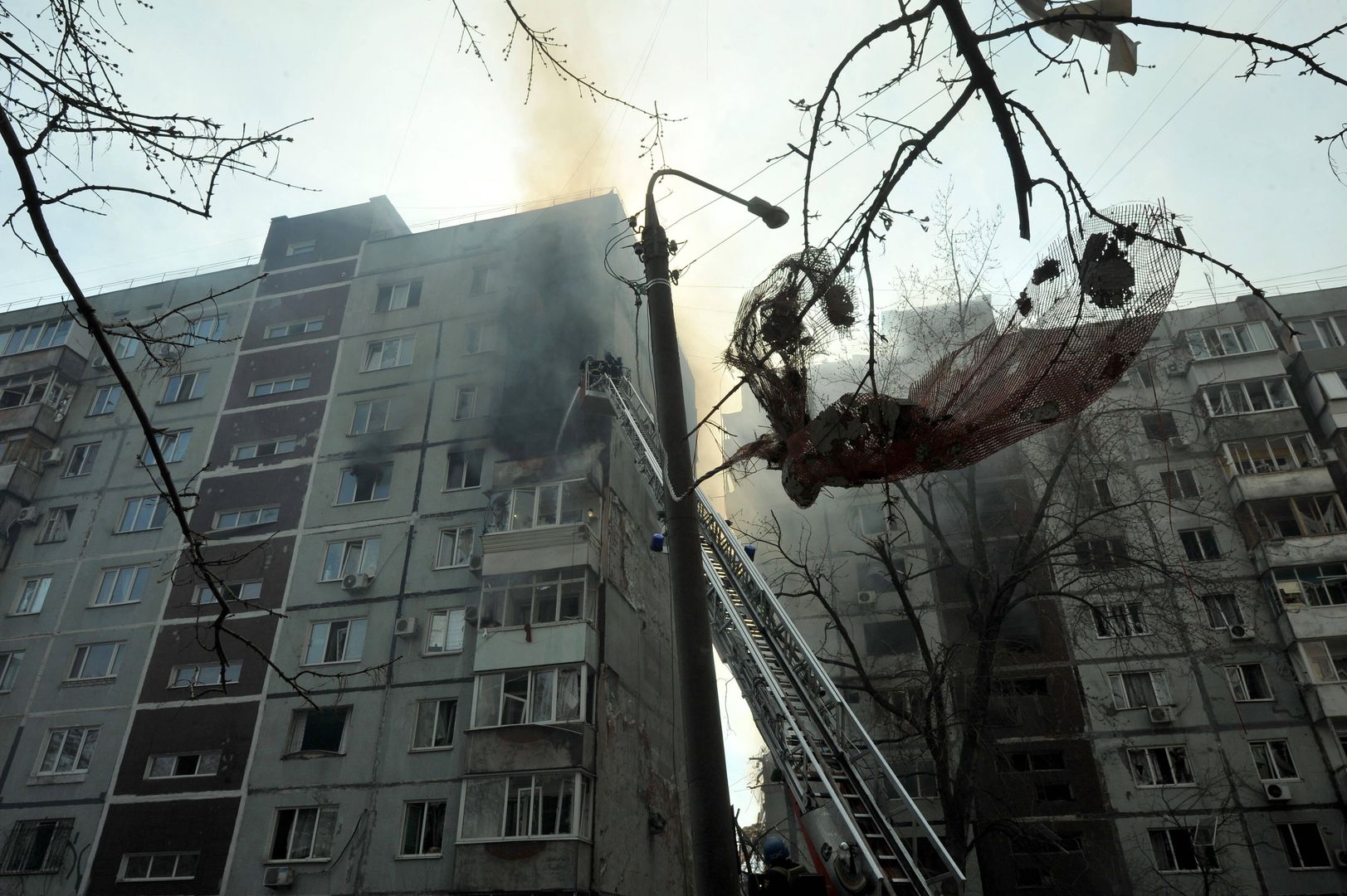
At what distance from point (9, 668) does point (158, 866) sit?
10777mm

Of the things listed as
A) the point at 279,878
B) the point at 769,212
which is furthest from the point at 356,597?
the point at 769,212

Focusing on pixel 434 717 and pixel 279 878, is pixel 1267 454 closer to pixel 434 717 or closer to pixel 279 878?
pixel 434 717

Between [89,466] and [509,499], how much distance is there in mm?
19509

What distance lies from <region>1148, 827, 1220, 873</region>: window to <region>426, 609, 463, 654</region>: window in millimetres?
20523

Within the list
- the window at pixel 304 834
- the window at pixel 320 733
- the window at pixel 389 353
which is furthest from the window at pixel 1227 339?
the window at pixel 304 834

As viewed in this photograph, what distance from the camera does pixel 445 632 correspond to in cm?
2380

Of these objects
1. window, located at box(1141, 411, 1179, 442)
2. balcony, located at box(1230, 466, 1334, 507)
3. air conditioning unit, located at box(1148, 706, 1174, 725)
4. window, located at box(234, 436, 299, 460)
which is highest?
window, located at box(1141, 411, 1179, 442)

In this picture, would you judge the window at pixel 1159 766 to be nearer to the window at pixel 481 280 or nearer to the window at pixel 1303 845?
the window at pixel 1303 845

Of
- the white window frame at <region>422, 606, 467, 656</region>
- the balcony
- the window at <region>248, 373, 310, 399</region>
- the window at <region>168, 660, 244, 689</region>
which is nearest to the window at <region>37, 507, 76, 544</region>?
the window at <region>248, 373, 310, 399</region>

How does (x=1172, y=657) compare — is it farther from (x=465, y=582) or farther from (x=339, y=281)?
(x=339, y=281)

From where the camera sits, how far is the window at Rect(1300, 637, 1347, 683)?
2480 centimetres

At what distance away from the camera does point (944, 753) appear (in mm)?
16797

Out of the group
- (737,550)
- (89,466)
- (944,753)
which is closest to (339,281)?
(89,466)

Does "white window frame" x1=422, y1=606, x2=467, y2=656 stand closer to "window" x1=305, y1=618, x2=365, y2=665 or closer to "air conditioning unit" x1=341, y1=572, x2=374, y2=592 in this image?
"window" x1=305, y1=618, x2=365, y2=665
